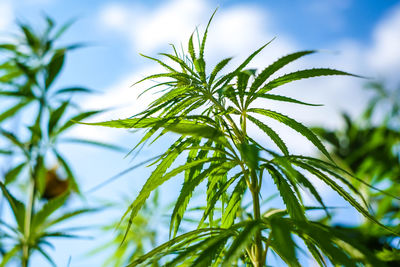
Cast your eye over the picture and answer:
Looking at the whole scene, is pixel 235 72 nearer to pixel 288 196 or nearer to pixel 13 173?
pixel 288 196

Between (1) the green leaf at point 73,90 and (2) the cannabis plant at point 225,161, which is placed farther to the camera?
(1) the green leaf at point 73,90

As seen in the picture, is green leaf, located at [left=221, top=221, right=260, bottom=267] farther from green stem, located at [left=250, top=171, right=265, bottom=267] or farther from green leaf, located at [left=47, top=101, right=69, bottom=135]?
green leaf, located at [left=47, top=101, right=69, bottom=135]

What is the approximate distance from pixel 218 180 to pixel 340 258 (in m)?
0.23

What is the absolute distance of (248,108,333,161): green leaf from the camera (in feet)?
1.75

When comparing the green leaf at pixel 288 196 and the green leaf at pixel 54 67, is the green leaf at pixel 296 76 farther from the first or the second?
the green leaf at pixel 54 67

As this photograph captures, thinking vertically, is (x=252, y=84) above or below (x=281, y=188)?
above

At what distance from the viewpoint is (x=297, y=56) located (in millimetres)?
507

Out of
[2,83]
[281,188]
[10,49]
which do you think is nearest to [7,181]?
[2,83]

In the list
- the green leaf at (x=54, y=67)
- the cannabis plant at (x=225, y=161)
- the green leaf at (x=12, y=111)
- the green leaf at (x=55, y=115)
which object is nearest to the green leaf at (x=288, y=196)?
the cannabis plant at (x=225, y=161)

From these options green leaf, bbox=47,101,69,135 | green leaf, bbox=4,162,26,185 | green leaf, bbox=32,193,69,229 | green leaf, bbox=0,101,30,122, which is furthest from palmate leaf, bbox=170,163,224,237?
green leaf, bbox=0,101,30,122

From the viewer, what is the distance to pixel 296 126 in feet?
1.85

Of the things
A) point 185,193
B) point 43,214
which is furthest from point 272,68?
point 43,214

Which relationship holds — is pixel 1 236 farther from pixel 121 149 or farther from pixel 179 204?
pixel 179 204

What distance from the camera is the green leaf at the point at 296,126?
1.75 ft
